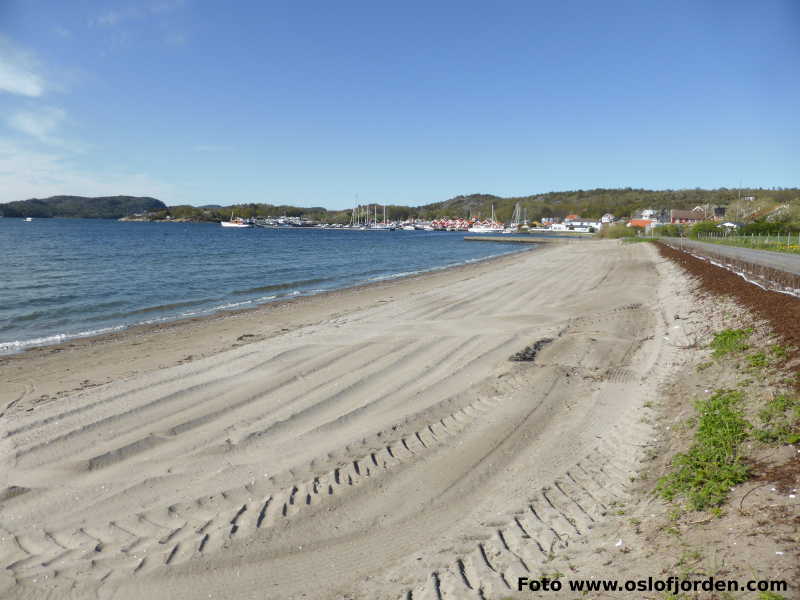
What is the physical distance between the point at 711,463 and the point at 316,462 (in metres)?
4.18

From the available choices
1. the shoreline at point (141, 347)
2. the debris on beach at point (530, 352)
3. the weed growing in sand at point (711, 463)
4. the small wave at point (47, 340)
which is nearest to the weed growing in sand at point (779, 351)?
the weed growing in sand at point (711, 463)

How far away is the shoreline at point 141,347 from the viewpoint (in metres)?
9.60

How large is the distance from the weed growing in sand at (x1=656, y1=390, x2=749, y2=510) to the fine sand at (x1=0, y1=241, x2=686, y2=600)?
2.02 ft

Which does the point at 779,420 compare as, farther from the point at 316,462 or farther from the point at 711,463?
the point at 316,462

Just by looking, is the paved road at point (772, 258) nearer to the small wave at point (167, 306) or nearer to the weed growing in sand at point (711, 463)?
the weed growing in sand at point (711, 463)

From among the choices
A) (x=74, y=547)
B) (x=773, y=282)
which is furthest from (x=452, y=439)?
(x=773, y=282)

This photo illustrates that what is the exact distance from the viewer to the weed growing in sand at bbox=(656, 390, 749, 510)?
425 centimetres

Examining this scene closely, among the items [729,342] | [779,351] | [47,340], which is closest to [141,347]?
[47,340]

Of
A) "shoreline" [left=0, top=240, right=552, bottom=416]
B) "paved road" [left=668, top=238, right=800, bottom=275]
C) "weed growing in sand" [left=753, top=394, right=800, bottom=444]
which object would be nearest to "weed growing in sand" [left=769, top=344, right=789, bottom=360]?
"weed growing in sand" [left=753, top=394, right=800, bottom=444]

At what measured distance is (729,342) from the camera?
29.0 ft

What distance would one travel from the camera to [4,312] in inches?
682

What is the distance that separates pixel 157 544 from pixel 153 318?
46.7 ft

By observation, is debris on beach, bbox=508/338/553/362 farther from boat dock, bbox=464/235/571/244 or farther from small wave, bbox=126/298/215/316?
boat dock, bbox=464/235/571/244

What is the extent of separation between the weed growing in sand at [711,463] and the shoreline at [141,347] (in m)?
9.47
